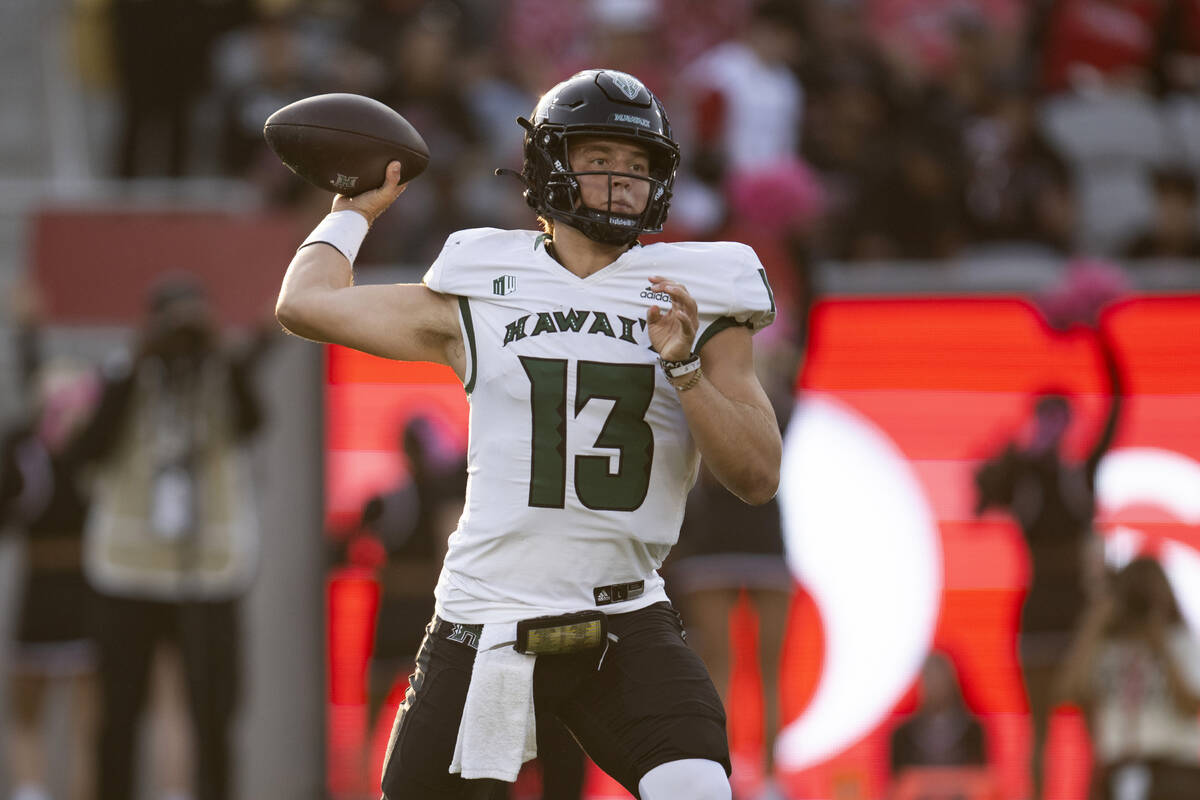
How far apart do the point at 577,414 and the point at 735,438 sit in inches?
12.8

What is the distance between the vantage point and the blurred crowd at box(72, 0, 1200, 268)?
326 inches

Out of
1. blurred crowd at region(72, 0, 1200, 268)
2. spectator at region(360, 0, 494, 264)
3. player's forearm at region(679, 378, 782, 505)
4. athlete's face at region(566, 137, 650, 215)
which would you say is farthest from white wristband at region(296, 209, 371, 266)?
spectator at region(360, 0, 494, 264)

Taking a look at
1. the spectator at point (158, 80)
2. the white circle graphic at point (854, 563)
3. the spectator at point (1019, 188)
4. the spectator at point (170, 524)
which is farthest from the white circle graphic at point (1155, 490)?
the spectator at point (158, 80)

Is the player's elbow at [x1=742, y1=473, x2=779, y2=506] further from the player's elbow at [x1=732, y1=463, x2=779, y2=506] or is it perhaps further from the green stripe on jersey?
the green stripe on jersey

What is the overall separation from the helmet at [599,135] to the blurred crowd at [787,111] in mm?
4119

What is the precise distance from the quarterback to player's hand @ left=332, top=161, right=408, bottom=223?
209mm

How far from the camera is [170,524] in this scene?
6.99 m

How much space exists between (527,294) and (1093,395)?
4.60 m

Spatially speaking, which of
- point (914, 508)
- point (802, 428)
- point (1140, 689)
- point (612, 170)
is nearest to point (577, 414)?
point (612, 170)

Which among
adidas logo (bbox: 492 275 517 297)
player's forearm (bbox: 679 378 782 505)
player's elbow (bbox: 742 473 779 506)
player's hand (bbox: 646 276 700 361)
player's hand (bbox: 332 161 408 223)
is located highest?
player's hand (bbox: 332 161 408 223)

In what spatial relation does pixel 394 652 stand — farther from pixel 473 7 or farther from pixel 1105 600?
pixel 473 7

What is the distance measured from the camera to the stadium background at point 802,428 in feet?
23.9

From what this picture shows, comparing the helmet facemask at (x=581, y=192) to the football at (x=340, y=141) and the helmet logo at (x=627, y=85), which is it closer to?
the helmet logo at (x=627, y=85)

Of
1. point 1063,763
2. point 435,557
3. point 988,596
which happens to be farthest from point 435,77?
point 1063,763
